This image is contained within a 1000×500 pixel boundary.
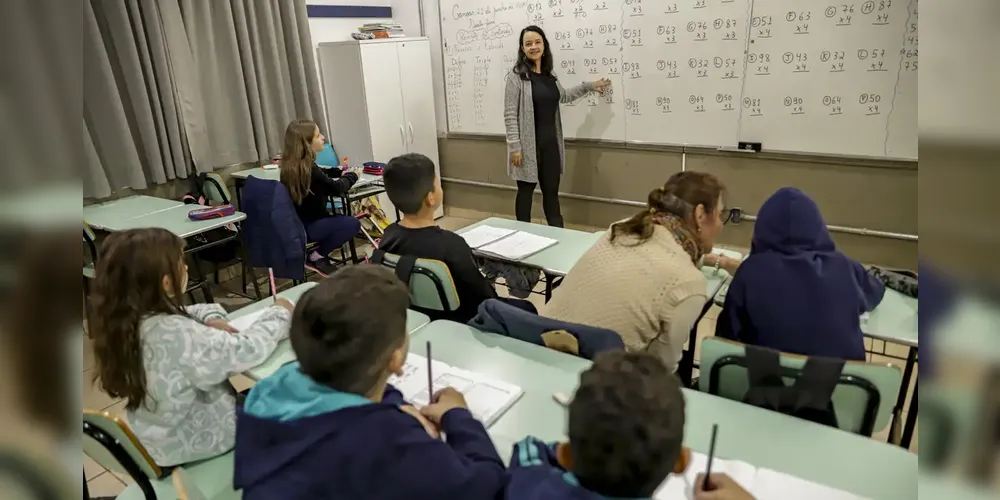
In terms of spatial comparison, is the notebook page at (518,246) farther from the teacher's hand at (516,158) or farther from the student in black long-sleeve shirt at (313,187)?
the teacher's hand at (516,158)

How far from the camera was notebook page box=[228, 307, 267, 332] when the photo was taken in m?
1.78

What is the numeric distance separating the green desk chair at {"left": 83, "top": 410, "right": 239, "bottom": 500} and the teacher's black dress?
3.21 m

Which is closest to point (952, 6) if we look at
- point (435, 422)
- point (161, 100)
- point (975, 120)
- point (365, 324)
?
point (975, 120)

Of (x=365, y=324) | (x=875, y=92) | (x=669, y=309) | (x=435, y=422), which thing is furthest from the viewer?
(x=875, y=92)

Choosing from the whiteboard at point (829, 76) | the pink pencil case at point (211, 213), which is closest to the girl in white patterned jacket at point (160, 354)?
the pink pencil case at point (211, 213)

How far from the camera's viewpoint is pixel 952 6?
0.34 metres

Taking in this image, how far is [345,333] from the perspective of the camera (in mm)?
1018

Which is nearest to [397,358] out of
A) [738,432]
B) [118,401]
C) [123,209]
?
[738,432]

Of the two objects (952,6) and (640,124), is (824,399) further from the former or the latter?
(640,124)

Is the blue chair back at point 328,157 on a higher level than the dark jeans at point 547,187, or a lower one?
higher

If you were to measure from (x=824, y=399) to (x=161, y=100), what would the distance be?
153 inches

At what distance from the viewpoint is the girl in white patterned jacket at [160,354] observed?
1.37m

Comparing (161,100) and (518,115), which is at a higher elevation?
(161,100)

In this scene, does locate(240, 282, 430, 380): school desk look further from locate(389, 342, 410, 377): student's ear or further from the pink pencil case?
the pink pencil case
